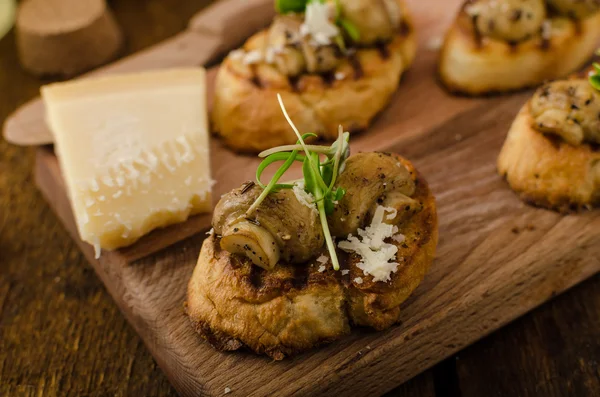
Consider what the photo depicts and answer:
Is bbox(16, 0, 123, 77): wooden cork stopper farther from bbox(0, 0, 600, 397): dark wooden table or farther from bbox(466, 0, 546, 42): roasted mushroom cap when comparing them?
bbox(466, 0, 546, 42): roasted mushroom cap

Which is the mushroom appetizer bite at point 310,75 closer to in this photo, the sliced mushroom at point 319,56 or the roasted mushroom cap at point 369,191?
the sliced mushroom at point 319,56

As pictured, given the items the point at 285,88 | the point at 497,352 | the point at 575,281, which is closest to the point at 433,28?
the point at 285,88

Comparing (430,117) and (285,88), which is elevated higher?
(285,88)

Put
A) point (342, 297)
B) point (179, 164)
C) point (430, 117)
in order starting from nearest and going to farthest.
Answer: point (342, 297), point (179, 164), point (430, 117)

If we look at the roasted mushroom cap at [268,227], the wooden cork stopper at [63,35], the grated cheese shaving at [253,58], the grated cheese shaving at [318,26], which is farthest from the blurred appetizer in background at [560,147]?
the wooden cork stopper at [63,35]

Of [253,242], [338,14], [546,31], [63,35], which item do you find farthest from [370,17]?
[63,35]

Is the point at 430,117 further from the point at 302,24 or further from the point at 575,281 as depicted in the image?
the point at 575,281
